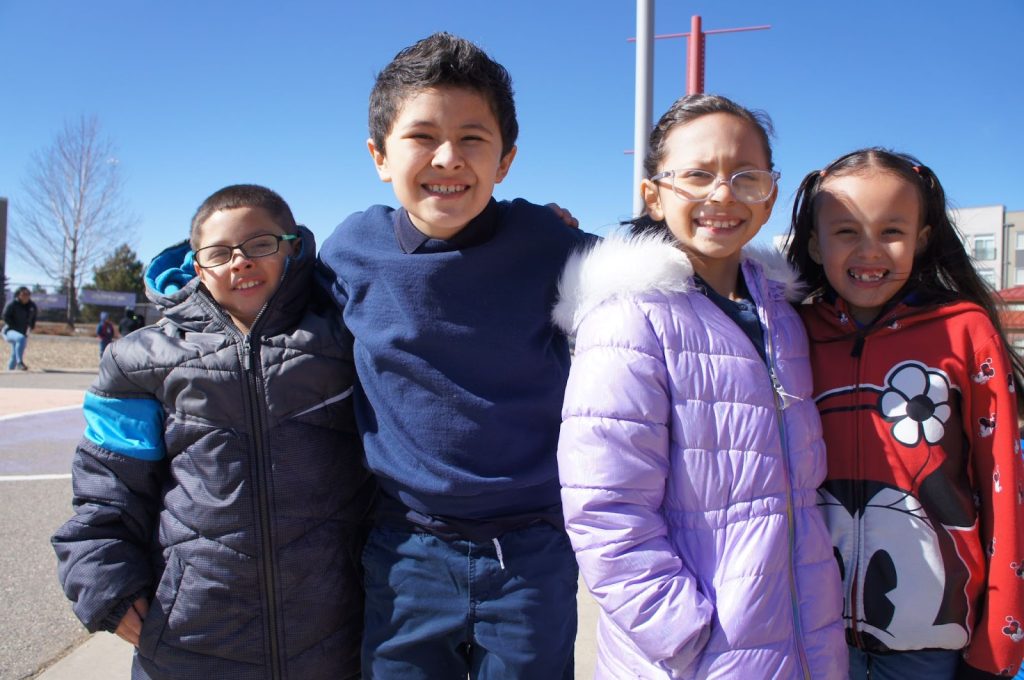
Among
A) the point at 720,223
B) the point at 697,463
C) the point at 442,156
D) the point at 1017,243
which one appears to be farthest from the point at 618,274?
the point at 1017,243

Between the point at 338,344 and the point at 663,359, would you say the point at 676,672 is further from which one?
the point at 338,344

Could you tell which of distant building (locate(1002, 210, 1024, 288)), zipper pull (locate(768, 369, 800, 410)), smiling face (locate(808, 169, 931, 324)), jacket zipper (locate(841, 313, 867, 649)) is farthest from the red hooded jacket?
distant building (locate(1002, 210, 1024, 288))

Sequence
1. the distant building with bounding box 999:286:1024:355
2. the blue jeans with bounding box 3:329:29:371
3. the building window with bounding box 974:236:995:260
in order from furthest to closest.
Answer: the building window with bounding box 974:236:995:260
the blue jeans with bounding box 3:329:29:371
the distant building with bounding box 999:286:1024:355

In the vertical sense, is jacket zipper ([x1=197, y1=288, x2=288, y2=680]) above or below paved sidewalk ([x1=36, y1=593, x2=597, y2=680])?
above

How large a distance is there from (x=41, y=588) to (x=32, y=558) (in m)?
0.50

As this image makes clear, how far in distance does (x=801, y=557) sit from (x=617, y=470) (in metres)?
0.47

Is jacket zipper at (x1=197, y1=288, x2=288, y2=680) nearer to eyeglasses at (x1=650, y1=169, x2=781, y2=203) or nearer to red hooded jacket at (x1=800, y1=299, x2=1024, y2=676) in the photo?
eyeglasses at (x1=650, y1=169, x2=781, y2=203)

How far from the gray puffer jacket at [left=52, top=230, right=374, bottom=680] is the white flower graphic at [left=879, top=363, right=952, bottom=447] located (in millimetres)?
1436

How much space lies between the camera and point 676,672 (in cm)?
139

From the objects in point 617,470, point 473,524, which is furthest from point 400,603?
point 617,470

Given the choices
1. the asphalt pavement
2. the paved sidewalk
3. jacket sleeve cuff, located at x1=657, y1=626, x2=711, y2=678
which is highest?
jacket sleeve cuff, located at x1=657, y1=626, x2=711, y2=678

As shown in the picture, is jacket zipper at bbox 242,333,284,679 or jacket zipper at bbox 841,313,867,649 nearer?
jacket zipper at bbox 841,313,867,649

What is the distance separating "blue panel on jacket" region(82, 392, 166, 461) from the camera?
1909 mm

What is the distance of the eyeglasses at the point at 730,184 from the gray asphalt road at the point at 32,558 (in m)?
3.14
